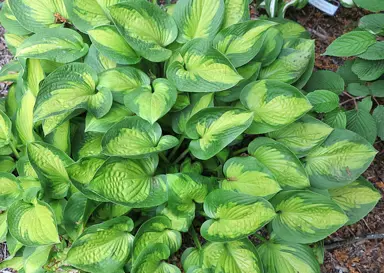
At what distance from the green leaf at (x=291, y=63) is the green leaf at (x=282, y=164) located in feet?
0.94

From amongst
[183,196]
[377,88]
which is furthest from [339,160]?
[183,196]

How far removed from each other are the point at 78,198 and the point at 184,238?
0.50 metres

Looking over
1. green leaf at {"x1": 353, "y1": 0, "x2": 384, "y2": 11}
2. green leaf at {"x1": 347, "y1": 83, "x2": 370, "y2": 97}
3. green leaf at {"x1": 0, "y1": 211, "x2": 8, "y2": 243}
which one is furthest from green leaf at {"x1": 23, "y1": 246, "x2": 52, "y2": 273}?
green leaf at {"x1": 353, "y1": 0, "x2": 384, "y2": 11}

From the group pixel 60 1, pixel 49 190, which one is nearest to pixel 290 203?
pixel 49 190

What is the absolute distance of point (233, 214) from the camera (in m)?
1.39

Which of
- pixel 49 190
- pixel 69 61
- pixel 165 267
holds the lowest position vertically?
pixel 165 267

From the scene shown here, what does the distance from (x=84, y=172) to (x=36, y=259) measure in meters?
0.38

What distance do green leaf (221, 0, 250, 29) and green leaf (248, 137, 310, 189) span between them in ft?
1.61

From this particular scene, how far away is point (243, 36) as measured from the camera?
1545 millimetres

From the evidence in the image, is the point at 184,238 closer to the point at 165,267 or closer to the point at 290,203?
the point at 165,267

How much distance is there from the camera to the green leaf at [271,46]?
5.32ft

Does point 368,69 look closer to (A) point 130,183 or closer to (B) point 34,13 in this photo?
(A) point 130,183

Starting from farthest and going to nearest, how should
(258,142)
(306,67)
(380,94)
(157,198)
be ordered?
(380,94) < (306,67) < (258,142) < (157,198)

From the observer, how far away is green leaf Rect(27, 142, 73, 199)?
142cm
